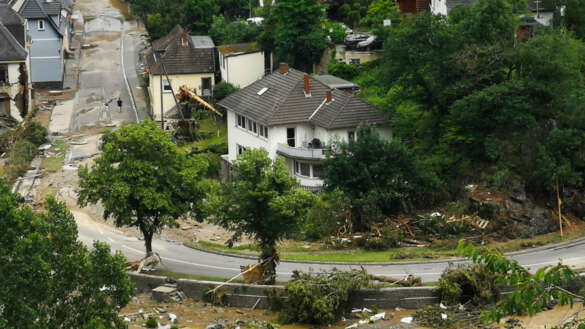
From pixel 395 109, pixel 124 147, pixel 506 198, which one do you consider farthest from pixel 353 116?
pixel 124 147

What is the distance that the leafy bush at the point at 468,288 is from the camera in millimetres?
34719

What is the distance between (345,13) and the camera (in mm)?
77438

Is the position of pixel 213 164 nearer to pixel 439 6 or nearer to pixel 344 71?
pixel 344 71

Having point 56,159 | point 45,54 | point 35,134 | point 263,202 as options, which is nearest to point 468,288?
point 263,202

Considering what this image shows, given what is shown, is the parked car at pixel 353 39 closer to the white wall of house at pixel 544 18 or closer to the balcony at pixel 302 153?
the white wall of house at pixel 544 18

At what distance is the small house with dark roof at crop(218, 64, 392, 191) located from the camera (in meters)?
54.8

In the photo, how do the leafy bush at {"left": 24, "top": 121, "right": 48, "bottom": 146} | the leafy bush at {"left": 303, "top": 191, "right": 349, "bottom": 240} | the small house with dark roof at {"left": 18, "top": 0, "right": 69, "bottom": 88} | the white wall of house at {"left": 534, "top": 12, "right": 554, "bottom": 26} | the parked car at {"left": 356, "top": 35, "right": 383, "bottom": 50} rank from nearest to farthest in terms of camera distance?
1. the leafy bush at {"left": 303, "top": 191, "right": 349, "bottom": 240}
2. the leafy bush at {"left": 24, "top": 121, "right": 48, "bottom": 146}
3. the white wall of house at {"left": 534, "top": 12, "right": 554, "bottom": 26}
4. the parked car at {"left": 356, "top": 35, "right": 383, "bottom": 50}
5. the small house with dark roof at {"left": 18, "top": 0, "right": 69, "bottom": 88}

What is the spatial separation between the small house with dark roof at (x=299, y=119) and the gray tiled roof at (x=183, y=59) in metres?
12.5

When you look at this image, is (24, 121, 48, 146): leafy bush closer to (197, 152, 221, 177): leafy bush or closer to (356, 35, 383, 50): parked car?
(197, 152, 221, 177): leafy bush

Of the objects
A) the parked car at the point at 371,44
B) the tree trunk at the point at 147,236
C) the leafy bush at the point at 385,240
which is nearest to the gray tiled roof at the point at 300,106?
the parked car at the point at 371,44

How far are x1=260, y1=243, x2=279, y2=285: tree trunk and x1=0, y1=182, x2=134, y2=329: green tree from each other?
29.8 feet

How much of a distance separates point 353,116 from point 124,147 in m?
18.4

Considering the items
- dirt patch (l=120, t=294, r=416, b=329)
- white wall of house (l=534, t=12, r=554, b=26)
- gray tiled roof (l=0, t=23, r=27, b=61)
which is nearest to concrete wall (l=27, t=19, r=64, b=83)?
gray tiled roof (l=0, t=23, r=27, b=61)

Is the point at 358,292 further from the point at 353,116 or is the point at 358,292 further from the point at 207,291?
the point at 353,116
